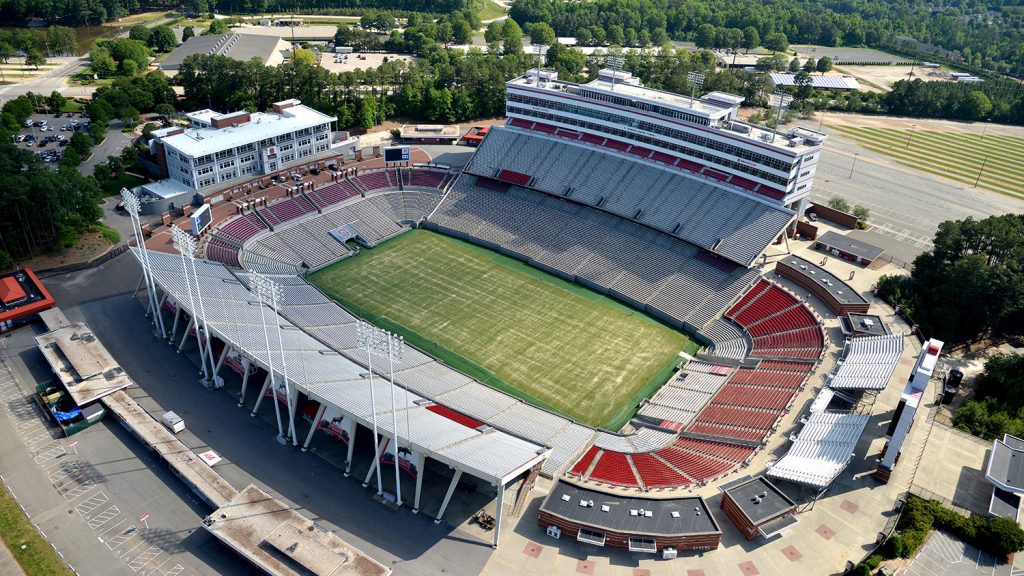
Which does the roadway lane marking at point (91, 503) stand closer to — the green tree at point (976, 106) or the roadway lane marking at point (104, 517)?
the roadway lane marking at point (104, 517)

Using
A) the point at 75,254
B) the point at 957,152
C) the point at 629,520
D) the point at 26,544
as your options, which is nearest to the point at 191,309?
the point at 26,544

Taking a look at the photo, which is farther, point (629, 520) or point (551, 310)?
point (551, 310)

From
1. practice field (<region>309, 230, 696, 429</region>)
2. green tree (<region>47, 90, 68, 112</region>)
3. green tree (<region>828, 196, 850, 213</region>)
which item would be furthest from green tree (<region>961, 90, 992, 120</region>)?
green tree (<region>47, 90, 68, 112</region>)

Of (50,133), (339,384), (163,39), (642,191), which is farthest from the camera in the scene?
(163,39)

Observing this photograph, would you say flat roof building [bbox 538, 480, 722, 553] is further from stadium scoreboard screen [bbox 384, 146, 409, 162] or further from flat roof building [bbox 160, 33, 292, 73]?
flat roof building [bbox 160, 33, 292, 73]

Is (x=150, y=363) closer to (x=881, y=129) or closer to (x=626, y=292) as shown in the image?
(x=626, y=292)

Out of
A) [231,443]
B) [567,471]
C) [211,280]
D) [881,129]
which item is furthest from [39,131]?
[881,129]

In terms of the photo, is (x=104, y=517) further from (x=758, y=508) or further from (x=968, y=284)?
(x=968, y=284)
